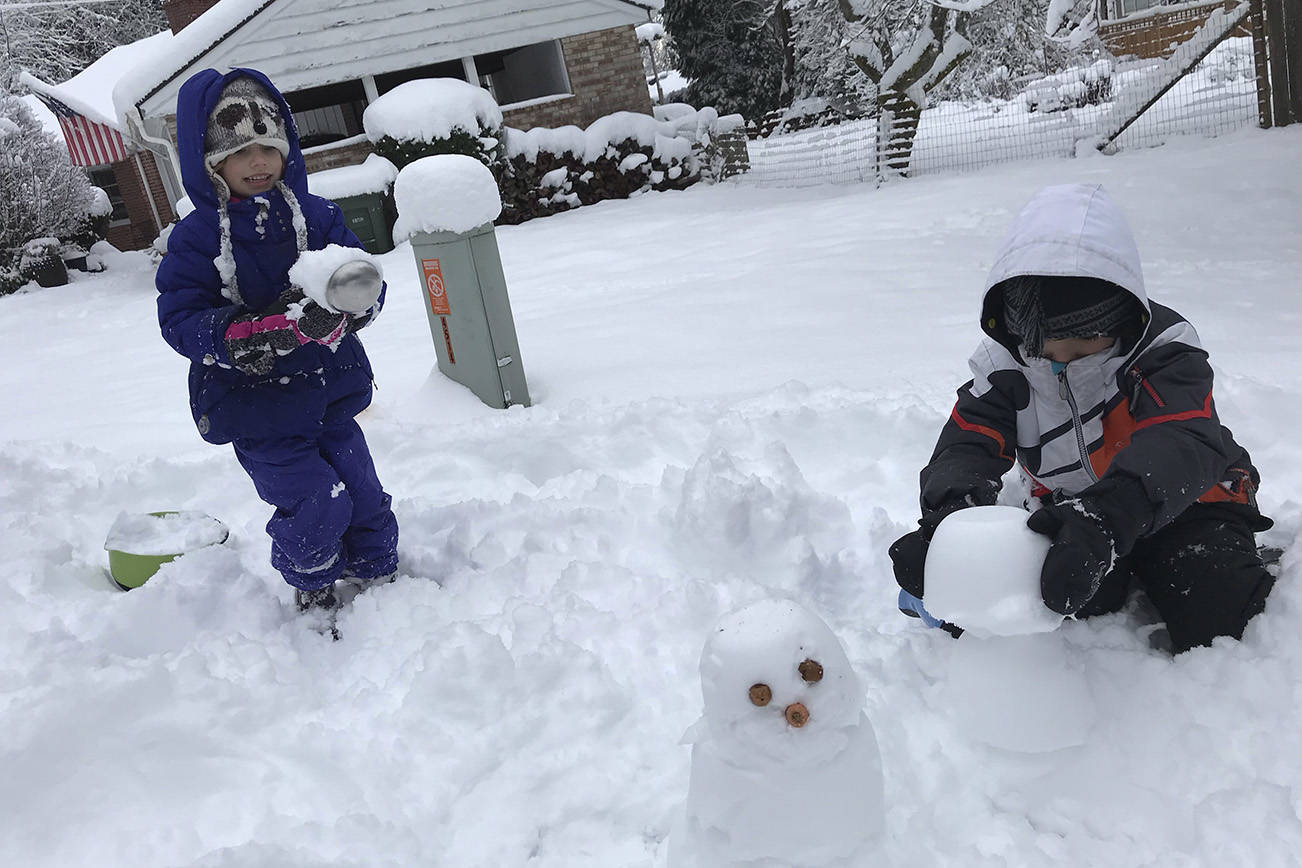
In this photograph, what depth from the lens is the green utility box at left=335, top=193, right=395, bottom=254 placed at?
1174cm

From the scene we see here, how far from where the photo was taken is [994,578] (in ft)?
6.02

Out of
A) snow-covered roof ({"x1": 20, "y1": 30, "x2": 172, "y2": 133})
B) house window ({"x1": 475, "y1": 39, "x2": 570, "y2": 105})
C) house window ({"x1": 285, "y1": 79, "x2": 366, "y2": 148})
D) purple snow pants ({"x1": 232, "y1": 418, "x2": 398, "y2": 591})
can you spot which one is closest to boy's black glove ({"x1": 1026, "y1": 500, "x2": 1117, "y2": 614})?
purple snow pants ({"x1": 232, "y1": 418, "x2": 398, "y2": 591})

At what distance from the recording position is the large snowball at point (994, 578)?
1.83 m

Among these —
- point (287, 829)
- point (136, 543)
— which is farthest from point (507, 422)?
point (287, 829)

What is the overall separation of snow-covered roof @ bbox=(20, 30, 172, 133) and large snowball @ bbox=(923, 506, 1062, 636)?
20.4 meters

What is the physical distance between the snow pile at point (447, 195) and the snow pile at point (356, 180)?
785 centimetres

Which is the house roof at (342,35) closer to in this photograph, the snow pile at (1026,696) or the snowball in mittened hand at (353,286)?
the snowball in mittened hand at (353,286)

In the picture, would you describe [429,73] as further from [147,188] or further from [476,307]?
[476,307]

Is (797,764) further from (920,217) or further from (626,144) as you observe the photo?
(626,144)

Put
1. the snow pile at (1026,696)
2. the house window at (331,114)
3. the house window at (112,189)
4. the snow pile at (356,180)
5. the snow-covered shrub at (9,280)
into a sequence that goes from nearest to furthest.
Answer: the snow pile at (1026,696), the snow pile at (356,180), the snow-covered shrub at (9,280), the house window at (331,114), the house window at (112,189)

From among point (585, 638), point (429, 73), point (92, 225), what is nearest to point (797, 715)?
point (585, 638)

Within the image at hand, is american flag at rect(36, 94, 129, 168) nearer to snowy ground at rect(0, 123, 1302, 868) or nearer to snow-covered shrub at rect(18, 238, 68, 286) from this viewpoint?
snow-covered shrub at rect(18, 238, 68, 286)

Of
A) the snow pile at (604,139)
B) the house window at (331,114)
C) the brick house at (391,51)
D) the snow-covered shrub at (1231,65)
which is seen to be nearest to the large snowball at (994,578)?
the snow-covered shrub at (1231,65)

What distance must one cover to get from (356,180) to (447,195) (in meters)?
8.26
